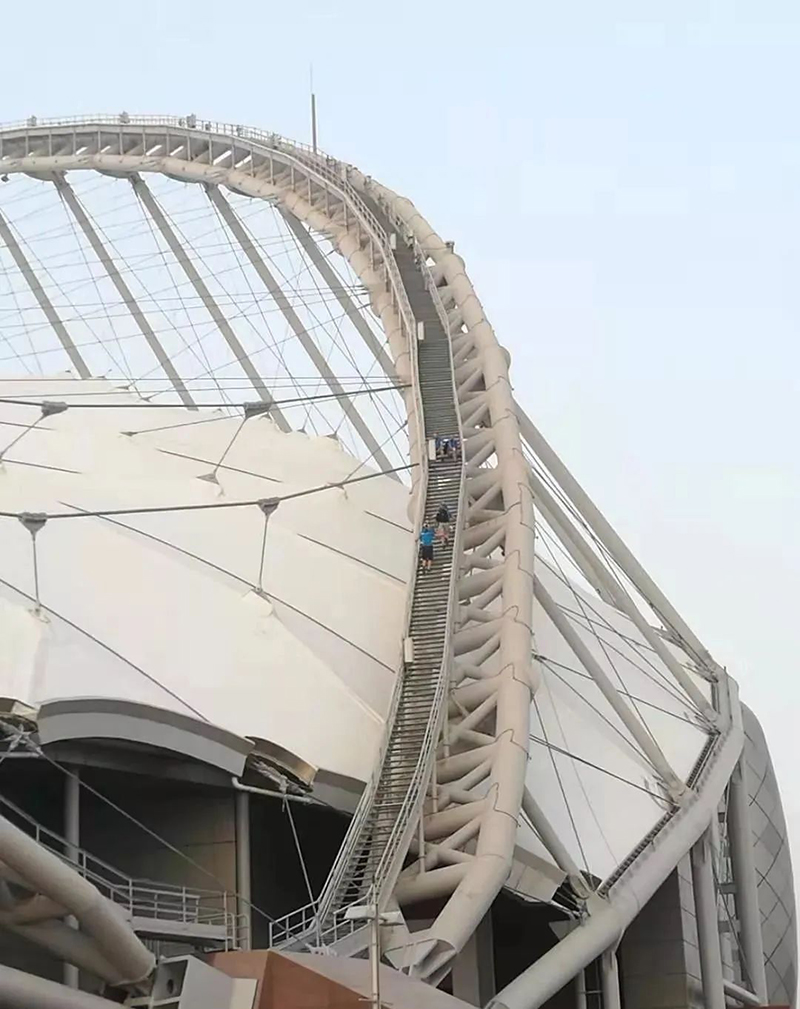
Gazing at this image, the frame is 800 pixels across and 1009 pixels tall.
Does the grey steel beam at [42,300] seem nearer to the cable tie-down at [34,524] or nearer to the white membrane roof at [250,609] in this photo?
the white membrane roof at [250,609]

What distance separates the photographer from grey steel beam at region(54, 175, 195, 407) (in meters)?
61.8

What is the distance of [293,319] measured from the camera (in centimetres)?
5922

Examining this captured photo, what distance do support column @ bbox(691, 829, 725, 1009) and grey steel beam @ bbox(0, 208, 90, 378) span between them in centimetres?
2640

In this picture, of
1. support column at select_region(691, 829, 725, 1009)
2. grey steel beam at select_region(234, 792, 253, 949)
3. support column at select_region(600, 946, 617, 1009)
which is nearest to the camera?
grey steel beam at select_region(234, 792, 253, 949)

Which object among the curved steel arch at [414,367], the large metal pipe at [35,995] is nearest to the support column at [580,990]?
the curved steel arch at [414,367]

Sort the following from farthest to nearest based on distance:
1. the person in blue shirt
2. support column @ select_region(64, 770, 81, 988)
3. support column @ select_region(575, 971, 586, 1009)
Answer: the person in blue shirt
support column @ select_region(575, 971, 586, 1009)
support column @ select_region(64, 770, 81, 988)

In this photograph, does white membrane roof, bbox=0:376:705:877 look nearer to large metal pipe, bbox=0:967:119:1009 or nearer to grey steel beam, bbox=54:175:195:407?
grey steel beam, bbox=54:175:195:407

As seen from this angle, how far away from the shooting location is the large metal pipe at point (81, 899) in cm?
2531

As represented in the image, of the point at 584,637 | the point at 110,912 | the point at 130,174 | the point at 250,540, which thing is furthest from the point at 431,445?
the point at 110,912

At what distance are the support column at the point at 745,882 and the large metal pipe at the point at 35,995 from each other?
31.1m

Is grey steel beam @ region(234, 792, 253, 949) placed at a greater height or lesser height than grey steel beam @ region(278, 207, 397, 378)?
lesser

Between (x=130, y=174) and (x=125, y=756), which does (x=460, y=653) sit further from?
(x=130, y=174)

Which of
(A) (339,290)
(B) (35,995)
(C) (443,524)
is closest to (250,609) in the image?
(C) (443,524)

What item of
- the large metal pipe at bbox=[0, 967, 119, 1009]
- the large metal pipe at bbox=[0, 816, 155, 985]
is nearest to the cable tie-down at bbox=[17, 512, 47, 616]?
the large metal pipe at bbox=[0, 816, 155, 985]
